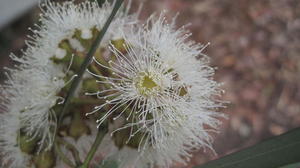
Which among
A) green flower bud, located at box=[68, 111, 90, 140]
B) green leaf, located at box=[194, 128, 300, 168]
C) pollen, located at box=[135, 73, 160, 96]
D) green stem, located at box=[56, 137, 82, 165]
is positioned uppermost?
pollen, located at box=[135, 73, 160, 96]

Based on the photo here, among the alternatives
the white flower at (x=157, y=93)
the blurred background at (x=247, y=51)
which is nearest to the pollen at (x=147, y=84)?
the white flower at (x=157, y=93)

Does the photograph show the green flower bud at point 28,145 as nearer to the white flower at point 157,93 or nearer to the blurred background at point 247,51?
the white flower at point 157,93

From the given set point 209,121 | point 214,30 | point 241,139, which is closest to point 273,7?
point 214,30

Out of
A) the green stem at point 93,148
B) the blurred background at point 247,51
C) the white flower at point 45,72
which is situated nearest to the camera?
the green stem at point 93,148

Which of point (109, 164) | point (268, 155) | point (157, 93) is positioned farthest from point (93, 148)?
point (268, 155)

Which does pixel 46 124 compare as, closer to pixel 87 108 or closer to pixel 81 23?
pixel 87 108

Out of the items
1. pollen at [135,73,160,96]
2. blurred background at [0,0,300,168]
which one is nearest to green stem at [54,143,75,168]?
pollen at [135,73,160,96]

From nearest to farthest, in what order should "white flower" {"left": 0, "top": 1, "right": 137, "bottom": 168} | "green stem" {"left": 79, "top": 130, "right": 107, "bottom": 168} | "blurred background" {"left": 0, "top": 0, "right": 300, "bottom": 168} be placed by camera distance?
"green stem" {"left": 79, "top": 130, "right": 107, "bottom": 168} < "white flower" {"left": 0, "top": 1, "right": 137, "bottom": 168} < "blurred background" {"left": 0, "top": 0, "right": 300, "bottom": 168}

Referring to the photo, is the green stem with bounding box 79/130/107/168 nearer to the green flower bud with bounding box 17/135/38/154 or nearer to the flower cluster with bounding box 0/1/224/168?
the flower cluster with bounding box 0/1/224/168

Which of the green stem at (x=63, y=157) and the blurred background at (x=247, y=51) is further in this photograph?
the blurred background at (x=247, y=51)
